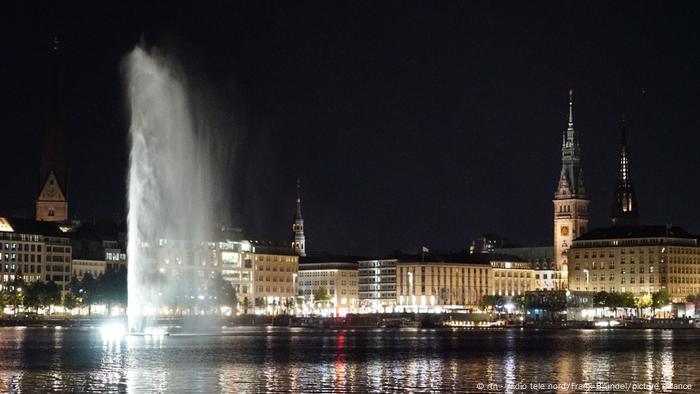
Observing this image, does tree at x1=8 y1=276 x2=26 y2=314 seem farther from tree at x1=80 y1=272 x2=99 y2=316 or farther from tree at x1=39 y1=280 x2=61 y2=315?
tree at x1=80 y1=272 x2=99 y2=316

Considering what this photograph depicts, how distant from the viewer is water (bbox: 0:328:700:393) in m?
60.2

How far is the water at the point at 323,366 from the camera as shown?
60250 mm

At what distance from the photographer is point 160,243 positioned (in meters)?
184

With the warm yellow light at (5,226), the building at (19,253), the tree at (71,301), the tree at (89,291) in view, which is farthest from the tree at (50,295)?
the warm yellow light at (5,226)

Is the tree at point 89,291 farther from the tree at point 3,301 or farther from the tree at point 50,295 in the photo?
the tree at point 3,301

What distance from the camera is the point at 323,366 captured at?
76375mm

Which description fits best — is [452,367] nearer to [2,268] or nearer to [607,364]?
[607,364]

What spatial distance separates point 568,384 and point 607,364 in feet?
60.3

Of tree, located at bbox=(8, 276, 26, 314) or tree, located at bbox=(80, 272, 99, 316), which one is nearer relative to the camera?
tree, located at bbox=(8, 276, 26, 314)

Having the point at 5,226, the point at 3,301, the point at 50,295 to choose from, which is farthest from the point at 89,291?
the point at 5,226

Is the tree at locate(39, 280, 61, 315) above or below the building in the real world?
below

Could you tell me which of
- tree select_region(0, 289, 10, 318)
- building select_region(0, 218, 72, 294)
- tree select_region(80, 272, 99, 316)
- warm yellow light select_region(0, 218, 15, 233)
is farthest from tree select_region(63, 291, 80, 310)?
warm yellow light select_region(0, 218, 15, 233)

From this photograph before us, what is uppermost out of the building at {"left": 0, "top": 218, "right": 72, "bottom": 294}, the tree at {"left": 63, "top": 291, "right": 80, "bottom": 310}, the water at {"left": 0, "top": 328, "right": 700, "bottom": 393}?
the building at {"left": 0, "top": 218, "right": 72, "bottom": 294}

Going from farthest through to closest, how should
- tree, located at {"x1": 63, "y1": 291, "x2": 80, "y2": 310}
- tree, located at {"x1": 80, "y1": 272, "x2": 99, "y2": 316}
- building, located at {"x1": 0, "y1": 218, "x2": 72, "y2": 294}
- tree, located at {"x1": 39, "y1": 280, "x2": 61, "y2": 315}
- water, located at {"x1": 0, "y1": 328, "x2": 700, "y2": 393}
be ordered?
building, located at {"x1": 0, "y1": 218, "x2": 72, "y2": 294}, tree, located at {"x1": 63, "y1": 291, "x2": 80, "y2": 310}, tree, located at {"x1": 39, "y1": 280, "x2": 61, "y2": 315}, tree, located at {"x1": 80, "y1": 272, "x2": 99, "y2": 316}, water, located at {"x1": 0, "y1": 328, "x2": 700, "y2": 393}
